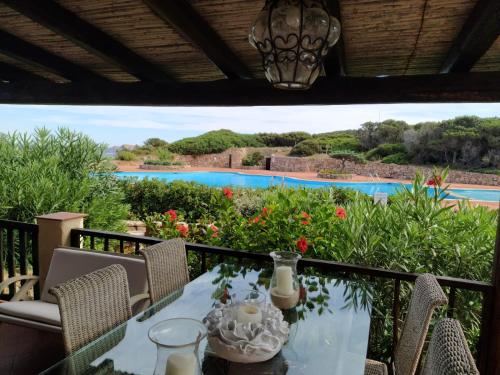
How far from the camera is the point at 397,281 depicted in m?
2.27

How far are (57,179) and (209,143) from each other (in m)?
16.8

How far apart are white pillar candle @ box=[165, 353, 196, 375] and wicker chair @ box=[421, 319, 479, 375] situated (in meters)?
0.71

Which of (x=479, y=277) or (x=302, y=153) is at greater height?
(x=302, y=153)

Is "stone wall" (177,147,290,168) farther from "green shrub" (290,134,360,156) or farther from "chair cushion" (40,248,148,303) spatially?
"chair cushion" (40,248,148,303)

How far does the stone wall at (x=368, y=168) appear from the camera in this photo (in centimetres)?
1548

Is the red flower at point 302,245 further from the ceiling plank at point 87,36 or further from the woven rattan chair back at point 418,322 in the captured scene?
the ceiling plank at point 87,36

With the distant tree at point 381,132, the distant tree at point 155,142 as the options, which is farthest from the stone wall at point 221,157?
the distant tree at point 381,132

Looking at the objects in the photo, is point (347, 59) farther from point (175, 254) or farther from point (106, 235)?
point (106, 235)

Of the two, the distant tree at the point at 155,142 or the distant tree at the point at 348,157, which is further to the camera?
the distant tree at the point at 155,142

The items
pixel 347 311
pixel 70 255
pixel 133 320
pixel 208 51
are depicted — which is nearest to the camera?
pixel 133 320

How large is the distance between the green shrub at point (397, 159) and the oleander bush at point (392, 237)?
1572 centimetres

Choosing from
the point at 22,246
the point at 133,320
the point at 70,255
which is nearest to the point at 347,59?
the point at 133,320

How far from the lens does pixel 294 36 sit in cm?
148

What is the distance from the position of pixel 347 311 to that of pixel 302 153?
1918 cm
